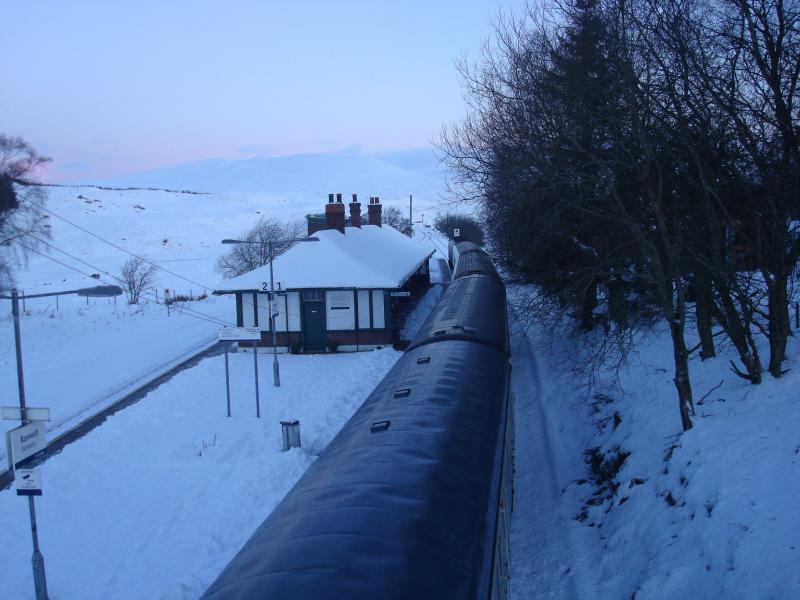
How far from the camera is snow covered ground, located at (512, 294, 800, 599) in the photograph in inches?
249

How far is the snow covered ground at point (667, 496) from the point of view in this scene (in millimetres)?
6323

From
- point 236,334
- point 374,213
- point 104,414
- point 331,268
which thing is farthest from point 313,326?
point 374,213

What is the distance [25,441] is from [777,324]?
10458 mm

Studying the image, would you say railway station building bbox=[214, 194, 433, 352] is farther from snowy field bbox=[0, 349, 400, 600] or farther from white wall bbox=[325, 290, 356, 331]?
snowy field bbox=[0, 349, 400, 600]

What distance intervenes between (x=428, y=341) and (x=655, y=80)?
5.80 m

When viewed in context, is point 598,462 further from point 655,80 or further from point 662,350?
point 655,80

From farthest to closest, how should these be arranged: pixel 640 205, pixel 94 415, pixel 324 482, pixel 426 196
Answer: pixel 426 196 → pixel 94 415 → pixel 640 205 → pixel 324 482

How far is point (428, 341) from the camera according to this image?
36.5 ft

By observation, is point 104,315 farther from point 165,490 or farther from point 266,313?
point 165,490

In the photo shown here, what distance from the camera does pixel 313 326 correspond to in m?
22.1

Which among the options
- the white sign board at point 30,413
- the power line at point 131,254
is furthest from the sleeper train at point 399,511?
the power line at point 131,254

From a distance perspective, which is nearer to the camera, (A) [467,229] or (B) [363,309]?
(B) [363,309]

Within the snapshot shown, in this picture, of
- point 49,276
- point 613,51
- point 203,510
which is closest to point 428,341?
point 203,510

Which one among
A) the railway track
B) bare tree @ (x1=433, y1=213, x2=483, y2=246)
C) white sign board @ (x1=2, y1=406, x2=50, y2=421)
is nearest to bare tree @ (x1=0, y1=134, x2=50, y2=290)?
the railway track
